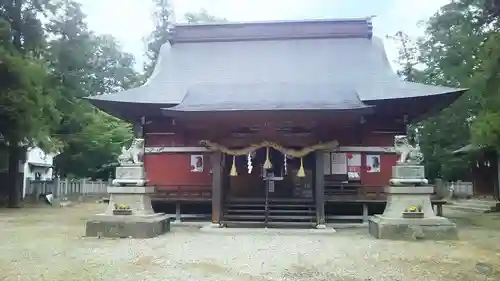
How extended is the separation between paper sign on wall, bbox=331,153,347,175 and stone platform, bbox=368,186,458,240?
3.34 m

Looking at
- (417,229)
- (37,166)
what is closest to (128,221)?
(417,229)

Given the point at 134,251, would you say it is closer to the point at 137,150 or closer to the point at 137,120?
the point at 137,150

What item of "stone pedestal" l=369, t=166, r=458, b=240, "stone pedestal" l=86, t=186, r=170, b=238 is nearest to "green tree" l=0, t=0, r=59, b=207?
"stone pedestal" l=86, t=186, r=170, b=238

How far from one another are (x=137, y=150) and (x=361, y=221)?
21.2 ft

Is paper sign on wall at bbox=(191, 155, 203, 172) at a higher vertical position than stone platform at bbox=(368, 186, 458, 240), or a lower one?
higher

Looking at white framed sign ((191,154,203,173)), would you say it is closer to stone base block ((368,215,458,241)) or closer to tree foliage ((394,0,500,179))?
stone base block ((368,215,458,241))

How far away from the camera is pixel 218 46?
16.7 m

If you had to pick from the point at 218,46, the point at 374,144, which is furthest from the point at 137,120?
the point at 374,144

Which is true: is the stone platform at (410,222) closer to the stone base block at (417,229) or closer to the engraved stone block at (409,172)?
the stone base block at (417,229)

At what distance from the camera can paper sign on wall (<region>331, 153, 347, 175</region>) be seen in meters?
13.3

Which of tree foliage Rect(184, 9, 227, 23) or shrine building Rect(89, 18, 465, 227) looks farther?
tree foliage Rect(184, 9, 227, 23)

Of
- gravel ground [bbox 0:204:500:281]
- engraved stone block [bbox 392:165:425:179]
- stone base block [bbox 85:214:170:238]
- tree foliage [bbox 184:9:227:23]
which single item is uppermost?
tree foliage [bbox 184:9:227:23]

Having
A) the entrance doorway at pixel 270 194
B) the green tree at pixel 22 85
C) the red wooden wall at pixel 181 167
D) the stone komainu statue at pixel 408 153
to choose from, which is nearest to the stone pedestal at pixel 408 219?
the stone komainu statue at pixel 408 153

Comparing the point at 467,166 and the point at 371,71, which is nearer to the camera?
the point at 371,71
